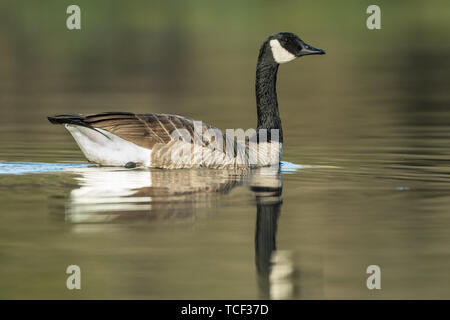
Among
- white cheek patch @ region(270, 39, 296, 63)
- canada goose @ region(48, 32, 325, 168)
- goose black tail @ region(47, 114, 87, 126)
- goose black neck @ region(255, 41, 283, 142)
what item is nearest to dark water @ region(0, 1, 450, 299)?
canada goose @ region(48, 32, 325, 168)

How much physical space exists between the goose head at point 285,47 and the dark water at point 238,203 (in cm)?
161

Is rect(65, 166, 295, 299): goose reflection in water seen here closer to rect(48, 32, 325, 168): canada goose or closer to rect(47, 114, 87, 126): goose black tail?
rect(48, 32, 325, 168): canada goose

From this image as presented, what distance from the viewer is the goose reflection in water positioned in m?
8.48

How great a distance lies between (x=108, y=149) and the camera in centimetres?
1345

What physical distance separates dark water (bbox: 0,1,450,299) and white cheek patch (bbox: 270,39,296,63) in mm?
1569

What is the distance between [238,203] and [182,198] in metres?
0.65

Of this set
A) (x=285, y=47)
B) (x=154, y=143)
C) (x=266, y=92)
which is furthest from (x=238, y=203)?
(x=285, y=47)

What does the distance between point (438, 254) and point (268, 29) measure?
38.1 m

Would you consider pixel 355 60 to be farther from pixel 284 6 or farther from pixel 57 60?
pixel 284 6

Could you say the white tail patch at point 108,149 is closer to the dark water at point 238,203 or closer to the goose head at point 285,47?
the dark water at point 238,203

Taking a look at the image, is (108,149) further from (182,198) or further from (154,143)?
(182,198)
